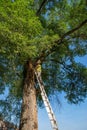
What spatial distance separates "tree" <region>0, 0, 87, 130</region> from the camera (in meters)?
14.6

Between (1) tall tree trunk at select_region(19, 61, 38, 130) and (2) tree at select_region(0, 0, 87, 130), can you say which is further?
(1) tall tree trunk at select_region(19, 61, 38, 130)

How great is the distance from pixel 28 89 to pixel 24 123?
5.61ft

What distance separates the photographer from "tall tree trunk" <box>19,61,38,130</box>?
16766 millimetres

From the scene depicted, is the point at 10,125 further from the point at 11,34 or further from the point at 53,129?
the point at 11,34

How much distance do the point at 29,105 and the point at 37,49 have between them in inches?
103

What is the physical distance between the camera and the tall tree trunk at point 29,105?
16.8m

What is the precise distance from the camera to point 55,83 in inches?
844

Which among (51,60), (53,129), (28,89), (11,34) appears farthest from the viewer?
(51,60)

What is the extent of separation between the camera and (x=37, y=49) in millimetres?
16422

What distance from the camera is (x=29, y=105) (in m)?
17.2

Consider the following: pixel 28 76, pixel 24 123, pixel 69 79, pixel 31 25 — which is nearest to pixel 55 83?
pixel 69 79

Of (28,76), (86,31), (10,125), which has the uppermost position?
(86,31)

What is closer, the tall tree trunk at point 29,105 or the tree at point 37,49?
the tree at point 37,49

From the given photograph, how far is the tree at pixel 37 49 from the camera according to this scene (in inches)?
573
